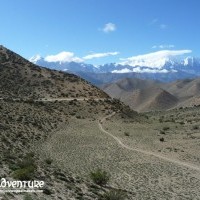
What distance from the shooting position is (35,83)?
10488cm

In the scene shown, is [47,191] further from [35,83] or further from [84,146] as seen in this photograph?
[35,83]

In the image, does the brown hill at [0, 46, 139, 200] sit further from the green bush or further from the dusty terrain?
the dusty terrain

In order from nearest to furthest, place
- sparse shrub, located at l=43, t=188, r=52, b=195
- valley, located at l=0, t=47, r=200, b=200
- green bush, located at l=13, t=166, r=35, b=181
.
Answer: sparse shrub, located at l=43, t=188, r=52, b=195 → green bush, located at l=13, t=166, r=35, b=181 → valley, located at l=0, t=47, r=200, b=200

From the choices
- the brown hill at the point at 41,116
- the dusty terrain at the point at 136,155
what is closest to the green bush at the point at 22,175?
the brown hill at the point at 41,116

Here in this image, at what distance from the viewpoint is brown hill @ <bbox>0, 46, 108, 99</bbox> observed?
96875 millimetres

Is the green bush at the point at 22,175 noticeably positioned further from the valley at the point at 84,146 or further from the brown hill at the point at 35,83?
the brown hill at the point at 35,83

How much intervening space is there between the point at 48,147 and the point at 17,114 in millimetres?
19959

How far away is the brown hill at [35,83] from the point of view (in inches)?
3814

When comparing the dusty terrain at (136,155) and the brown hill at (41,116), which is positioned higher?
the brown hill at (41,116)

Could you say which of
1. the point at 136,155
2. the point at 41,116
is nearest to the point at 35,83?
the point at 41,116

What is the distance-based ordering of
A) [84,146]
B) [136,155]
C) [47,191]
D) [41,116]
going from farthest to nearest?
[41,116]
[84,146]
[136,155]
[47,191]

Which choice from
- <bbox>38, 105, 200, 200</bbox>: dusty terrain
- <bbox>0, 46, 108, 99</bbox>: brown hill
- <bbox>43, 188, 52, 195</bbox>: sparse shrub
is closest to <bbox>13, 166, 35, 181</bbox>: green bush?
<bbox>43, 188, 52, 195</bbox>: sparse shrub

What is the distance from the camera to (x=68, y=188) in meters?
26.0

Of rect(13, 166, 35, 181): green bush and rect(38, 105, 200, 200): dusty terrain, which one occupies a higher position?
rect(13, 166, 35, 181): green bush
